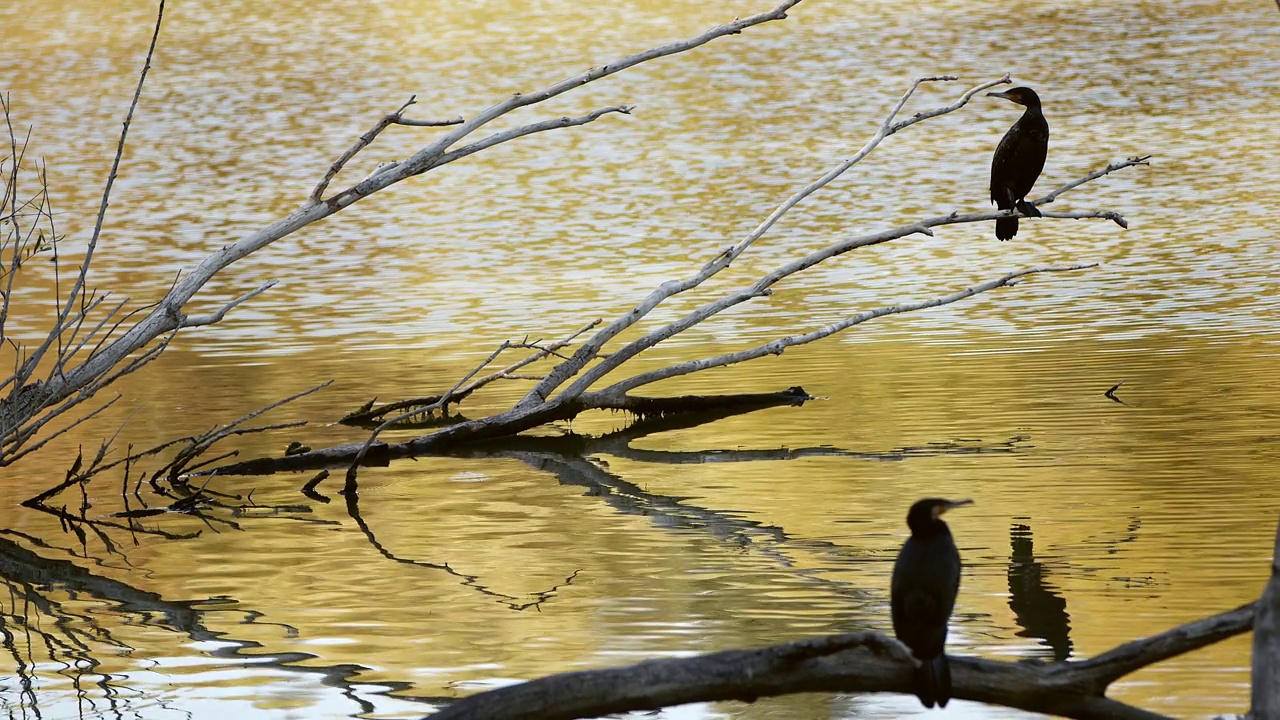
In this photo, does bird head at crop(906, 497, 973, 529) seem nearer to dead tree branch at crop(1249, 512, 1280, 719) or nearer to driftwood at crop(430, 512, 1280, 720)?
driftwood at crop(430, 512, 1280, 720)

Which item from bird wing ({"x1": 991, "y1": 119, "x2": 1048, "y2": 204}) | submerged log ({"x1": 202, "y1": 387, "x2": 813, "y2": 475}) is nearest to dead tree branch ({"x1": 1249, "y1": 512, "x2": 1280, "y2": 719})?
submerged log ({"x1": 202, "y1": 387, "x2": 813, "y2": 475})

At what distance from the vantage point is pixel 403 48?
93.5 feet

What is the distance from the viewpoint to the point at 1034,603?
581 centimetres

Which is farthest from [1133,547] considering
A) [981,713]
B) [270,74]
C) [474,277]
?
[270,74]

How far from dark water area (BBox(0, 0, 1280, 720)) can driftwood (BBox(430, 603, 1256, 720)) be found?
1.04m

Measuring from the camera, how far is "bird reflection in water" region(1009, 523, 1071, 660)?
5496 millimetres

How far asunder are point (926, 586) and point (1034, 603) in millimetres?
1784

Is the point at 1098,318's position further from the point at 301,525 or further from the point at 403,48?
the point at 403,48

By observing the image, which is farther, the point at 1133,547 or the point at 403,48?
the point at 403,48

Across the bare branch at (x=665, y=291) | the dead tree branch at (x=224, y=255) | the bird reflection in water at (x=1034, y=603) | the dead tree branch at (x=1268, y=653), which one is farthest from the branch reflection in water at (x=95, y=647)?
the bare branch at (x=665, y=291)

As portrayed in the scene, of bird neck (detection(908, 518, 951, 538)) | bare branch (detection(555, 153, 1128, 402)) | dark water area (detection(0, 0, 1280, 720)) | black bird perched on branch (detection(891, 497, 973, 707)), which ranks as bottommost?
dark water area (detection(0, 0, 1280, 720))

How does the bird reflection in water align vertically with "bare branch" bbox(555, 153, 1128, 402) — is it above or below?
below

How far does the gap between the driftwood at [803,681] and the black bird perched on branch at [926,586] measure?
9cm

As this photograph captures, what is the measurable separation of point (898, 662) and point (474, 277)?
9791mm
